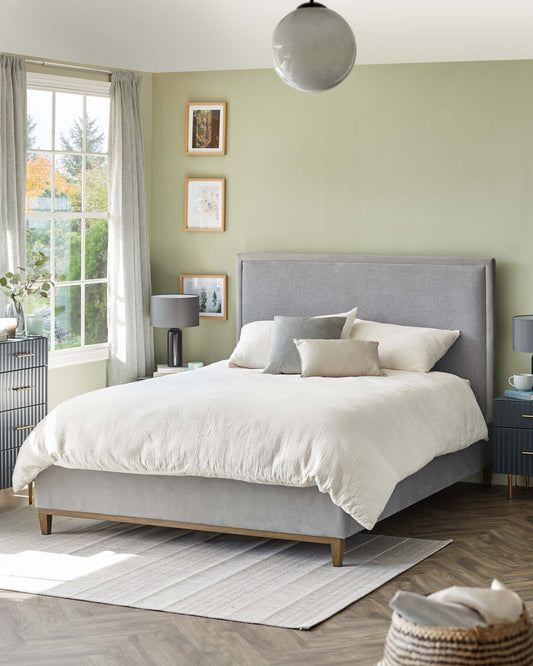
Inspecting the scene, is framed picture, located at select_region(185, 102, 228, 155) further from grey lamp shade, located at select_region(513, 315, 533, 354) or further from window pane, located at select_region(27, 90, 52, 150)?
grey lamp shade, located at select_region(513, 315, 533, 354)

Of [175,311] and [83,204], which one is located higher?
[83,204]

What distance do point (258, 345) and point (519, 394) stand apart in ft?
5.05

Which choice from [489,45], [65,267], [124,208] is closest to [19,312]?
[65,267]

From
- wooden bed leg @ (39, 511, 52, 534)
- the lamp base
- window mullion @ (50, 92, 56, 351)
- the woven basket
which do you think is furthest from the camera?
the lamp base

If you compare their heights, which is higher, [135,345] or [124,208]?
Answer: [124,208]

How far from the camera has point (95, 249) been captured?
682 cm

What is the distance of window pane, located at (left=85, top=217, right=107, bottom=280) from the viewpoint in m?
6.77

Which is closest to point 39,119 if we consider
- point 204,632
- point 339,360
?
point 339,360

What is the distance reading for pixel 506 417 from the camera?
5.80m

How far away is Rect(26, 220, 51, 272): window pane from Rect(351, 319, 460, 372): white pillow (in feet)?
6.44

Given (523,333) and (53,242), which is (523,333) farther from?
(53,242)

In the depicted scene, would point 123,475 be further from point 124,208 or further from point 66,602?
point 124,208

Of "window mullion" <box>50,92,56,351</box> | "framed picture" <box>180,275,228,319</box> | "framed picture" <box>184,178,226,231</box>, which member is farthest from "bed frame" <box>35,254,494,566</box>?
"window mullion" <box>50,92,56,351</box>

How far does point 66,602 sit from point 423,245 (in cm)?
335
